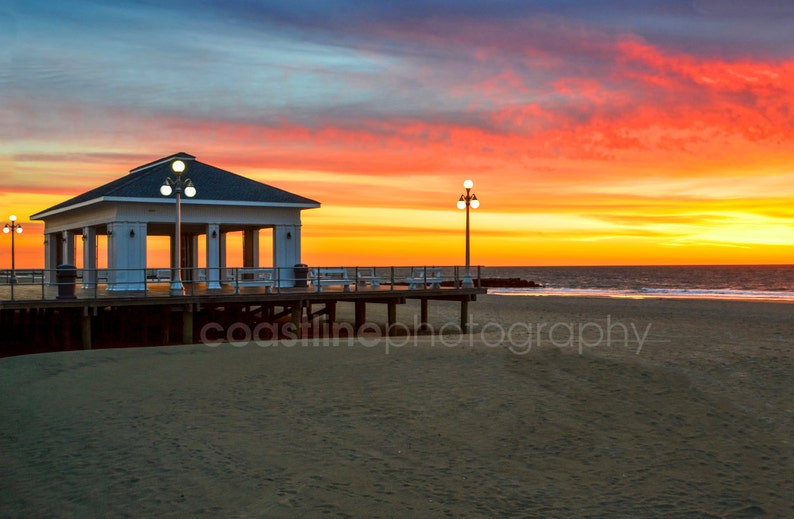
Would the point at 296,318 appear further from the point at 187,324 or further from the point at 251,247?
the point at 251,247

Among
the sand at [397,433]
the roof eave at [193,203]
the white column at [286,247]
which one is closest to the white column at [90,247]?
the roof eave at [193,203]

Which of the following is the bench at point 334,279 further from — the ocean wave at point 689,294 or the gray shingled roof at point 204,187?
the ocean wave at point 689,294

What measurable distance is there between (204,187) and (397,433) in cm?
1931

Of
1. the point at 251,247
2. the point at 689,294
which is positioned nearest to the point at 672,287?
the point at 689,294

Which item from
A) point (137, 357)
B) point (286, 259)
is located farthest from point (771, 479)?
point (286, 259)

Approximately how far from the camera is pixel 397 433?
1060 cm

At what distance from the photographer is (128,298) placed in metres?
21.4

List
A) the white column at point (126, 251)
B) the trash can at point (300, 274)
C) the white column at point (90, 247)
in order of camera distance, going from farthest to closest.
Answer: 1. the white column at point (90, 247)
2. the trash can at point (300, 274)
3. the white column at point (126, 251)

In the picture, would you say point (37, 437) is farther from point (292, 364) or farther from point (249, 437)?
point (292, 364)

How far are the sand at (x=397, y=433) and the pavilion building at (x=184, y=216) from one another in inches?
344

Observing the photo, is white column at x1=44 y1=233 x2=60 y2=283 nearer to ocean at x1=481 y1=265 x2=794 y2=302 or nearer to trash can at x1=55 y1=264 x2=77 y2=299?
trash can at x1=55 y1=264 x2=77 y2=299

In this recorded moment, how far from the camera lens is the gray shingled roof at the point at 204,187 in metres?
26.2

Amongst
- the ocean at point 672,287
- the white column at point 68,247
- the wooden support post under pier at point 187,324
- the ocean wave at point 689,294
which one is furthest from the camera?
the ocean at point 672,287

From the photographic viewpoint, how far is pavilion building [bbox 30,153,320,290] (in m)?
26.0
